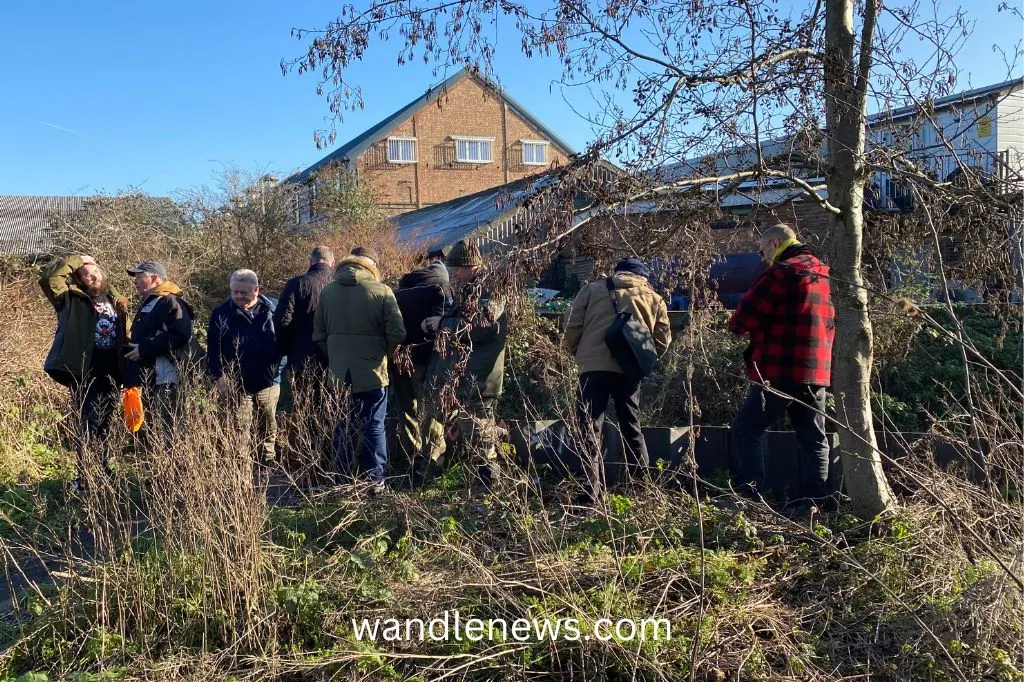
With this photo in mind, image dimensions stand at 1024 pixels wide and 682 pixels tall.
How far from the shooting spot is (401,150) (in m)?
36.1

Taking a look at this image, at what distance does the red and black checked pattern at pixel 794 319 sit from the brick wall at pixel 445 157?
102 feet

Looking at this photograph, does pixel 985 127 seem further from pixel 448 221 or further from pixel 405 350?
pixel 448 221

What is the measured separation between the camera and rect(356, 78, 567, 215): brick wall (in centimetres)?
3584

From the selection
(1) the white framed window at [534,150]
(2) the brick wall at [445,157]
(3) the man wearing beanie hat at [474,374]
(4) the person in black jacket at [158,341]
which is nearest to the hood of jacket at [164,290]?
(4) the person in black jacket at [158,341]

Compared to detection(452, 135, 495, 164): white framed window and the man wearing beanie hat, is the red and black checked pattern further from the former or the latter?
detection(452, 135, 495, 164): white framed window

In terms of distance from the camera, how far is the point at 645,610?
334cm

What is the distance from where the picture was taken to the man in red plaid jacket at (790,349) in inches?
183

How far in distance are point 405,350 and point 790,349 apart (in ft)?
7.11

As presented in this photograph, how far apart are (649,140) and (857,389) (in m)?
1.65

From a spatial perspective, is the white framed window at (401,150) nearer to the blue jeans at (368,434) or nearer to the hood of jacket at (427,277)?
the hood of jacket at (427,277)

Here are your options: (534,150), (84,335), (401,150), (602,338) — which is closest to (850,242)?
(602,338)

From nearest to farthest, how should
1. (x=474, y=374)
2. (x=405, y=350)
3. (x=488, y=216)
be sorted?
(x=405, y=350) → (x=474, y=374) → (x=488, y=216)

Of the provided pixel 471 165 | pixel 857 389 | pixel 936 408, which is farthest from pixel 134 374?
pixel 471 165

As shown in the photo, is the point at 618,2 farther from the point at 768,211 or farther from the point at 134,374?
the point at 134,374
